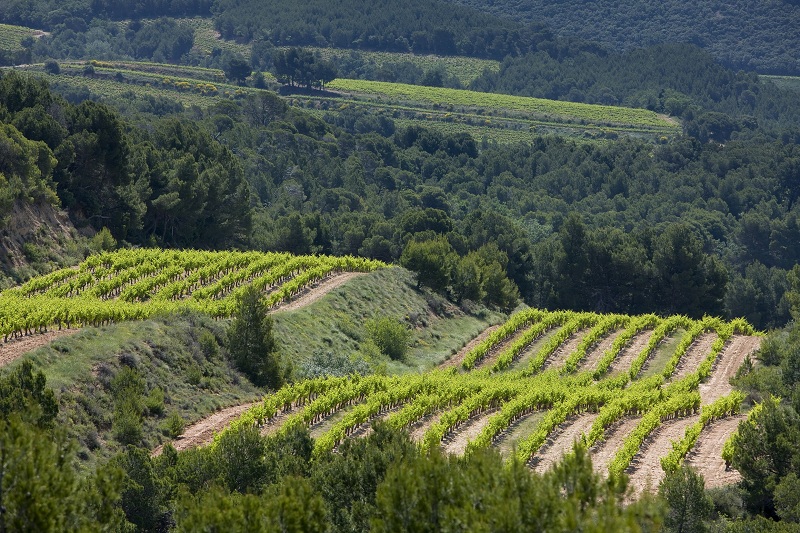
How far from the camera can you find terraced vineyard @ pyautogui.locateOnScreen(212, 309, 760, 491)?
131 ft

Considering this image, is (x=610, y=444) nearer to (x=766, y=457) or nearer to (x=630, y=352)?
(x=766, y=457)

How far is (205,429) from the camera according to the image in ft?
136

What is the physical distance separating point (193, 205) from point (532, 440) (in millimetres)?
44604

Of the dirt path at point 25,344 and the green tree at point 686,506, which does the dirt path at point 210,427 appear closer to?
the dirt path at point 25,344

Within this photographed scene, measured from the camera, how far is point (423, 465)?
2294 cm

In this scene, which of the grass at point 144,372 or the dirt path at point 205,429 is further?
the dirt path at point 205,429

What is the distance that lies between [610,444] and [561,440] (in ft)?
5.45

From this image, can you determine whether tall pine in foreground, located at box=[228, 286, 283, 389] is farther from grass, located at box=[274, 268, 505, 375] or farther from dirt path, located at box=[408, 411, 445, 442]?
dirt path, located at box=[408, 411, 445, 442]

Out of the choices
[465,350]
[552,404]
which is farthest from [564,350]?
[552,404]

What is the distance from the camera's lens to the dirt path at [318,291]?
57.8m

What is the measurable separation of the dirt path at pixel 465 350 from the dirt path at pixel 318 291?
702 centimetres

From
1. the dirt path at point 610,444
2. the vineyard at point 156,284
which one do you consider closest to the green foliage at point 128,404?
the vineyard at point 156,284

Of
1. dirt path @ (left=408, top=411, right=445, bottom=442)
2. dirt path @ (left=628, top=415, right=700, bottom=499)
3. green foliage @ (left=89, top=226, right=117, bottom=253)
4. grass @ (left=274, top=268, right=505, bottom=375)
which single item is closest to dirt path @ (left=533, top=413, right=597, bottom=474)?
dirt path @ (left=628, top=415, right=700, bottom=499)

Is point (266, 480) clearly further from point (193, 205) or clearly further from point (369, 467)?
point (193, 205)
